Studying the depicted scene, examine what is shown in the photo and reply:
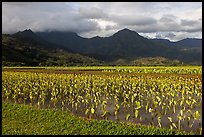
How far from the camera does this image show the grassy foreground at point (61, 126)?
13633 mm

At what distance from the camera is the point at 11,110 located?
61.2ft

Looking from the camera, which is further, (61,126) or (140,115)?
(140,115)

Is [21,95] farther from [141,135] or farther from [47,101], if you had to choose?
[141,135]

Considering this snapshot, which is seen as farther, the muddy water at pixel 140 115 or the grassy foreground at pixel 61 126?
the muddy water at pixel 140 115

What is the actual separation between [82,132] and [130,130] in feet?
6.96

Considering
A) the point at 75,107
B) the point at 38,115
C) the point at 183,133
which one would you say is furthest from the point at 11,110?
the point at 183,133

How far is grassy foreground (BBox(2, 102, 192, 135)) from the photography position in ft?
44.7

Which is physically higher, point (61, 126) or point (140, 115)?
point (140, 115)

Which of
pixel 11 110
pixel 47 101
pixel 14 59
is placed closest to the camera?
pixel 11 110

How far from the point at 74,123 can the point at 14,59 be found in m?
148

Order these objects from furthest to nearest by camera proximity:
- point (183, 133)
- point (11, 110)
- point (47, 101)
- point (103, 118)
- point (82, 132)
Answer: point (47, 101), point (11, 110), point (103, 118), point (82, 132), point (183, 133)

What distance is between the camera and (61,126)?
14.8 meters

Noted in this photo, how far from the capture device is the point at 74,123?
1516 centimetres

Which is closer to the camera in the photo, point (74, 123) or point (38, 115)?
point (74, 123)
